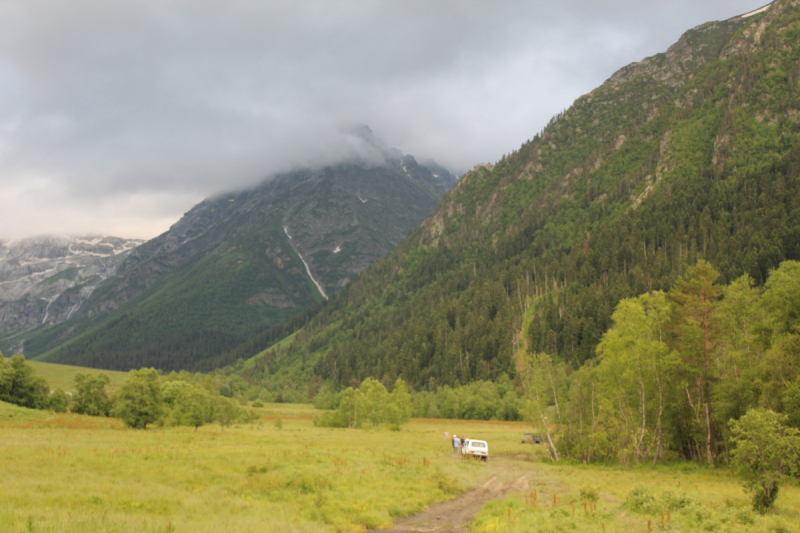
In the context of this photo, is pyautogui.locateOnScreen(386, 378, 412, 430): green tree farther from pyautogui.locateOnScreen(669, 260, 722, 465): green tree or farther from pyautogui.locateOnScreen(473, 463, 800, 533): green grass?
pyautogui.locateOnScreen(473, 463, 800, 533): green grass

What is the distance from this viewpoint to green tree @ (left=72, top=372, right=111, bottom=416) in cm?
9481

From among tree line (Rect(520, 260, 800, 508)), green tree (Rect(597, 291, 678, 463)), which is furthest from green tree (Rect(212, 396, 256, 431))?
green tree (Rect(597, 291, 678, 463))

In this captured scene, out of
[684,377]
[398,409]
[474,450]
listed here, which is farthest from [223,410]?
[684,377]

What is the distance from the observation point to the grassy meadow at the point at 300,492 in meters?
20.1

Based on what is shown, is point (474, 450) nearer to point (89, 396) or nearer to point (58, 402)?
point (89, 396)

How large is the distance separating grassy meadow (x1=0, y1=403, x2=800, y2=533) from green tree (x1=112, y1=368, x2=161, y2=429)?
1902cm

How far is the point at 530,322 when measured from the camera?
169000mm

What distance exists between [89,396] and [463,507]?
95072 mm

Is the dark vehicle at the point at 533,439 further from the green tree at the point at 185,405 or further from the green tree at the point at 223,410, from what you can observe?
the green tree at the point at 185,405

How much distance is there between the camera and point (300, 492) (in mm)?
29938

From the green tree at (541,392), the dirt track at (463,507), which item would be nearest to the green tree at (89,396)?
the green tree at (541,392)

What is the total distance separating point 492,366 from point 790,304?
417 ft

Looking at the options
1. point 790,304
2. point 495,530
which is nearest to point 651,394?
point 790,304

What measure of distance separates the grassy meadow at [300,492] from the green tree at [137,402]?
1902 centimetres
